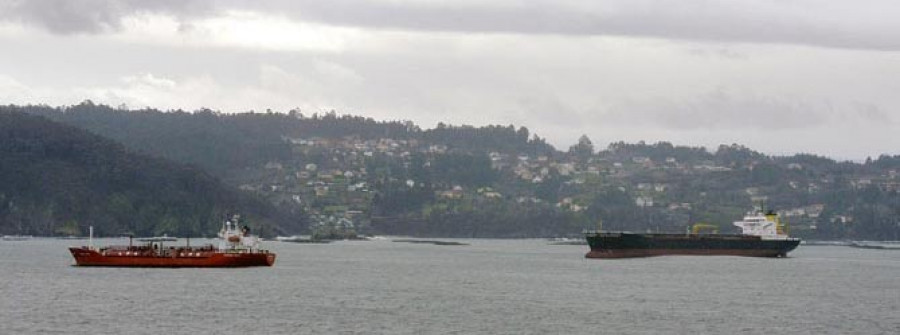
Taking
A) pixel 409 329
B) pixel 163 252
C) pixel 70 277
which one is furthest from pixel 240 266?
pixel 409 329

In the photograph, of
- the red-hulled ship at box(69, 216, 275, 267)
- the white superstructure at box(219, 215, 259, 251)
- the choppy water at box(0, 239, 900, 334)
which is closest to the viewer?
the choppy water at box(0, 239, 900, 334)

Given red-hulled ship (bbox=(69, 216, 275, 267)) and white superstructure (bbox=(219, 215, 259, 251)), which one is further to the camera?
white superstructure (bbox=(219, 215, 259, 251))

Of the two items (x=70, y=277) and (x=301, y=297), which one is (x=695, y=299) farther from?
(x=70, y=277)

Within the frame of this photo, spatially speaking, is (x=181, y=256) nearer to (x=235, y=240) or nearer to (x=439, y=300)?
(x=235, y=240)

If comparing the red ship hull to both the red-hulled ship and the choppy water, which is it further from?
the choppy water

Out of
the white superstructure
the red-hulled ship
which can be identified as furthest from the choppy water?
the white superstructure

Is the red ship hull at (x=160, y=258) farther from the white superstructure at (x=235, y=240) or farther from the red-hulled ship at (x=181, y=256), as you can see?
the white superstructure at (x=235, y=240)

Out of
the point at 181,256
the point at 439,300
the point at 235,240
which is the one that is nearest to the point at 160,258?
the point at 181,256
